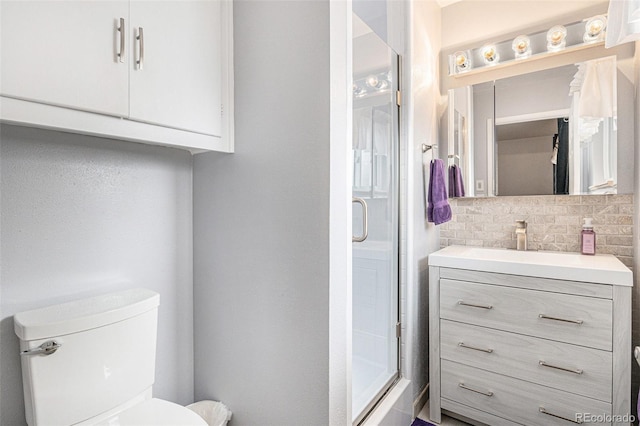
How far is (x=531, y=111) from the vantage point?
6.57 feet

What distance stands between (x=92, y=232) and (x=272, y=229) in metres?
0.68

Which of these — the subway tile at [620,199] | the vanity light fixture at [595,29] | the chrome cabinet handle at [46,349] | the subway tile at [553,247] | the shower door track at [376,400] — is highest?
the vanity light fixture at [595,29]

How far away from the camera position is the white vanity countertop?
1.42 metres

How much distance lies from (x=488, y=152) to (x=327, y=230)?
5.19 ft

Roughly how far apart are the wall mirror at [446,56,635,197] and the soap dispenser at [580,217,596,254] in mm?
182

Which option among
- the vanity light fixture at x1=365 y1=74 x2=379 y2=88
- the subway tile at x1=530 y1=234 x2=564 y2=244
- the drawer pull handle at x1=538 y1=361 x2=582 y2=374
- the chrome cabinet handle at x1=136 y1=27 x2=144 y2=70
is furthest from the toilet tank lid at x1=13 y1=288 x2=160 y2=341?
the subway tile at x1=530 y1=234 x2=564 y2=244

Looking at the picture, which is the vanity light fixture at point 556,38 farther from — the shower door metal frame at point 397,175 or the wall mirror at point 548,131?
the shower door metal frame at point 397,175

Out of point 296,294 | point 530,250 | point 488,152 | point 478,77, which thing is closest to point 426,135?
point 488,152

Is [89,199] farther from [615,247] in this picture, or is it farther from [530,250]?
[615,247]

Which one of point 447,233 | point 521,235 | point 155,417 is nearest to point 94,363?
point 155,417

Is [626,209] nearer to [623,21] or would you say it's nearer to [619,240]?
[619,240]

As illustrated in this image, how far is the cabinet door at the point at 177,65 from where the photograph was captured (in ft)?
3.45

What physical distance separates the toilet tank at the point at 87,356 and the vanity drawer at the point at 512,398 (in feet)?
5.00

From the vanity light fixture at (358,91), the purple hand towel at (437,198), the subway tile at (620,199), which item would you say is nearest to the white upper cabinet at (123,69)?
the vanity light fixture at (358,91)
